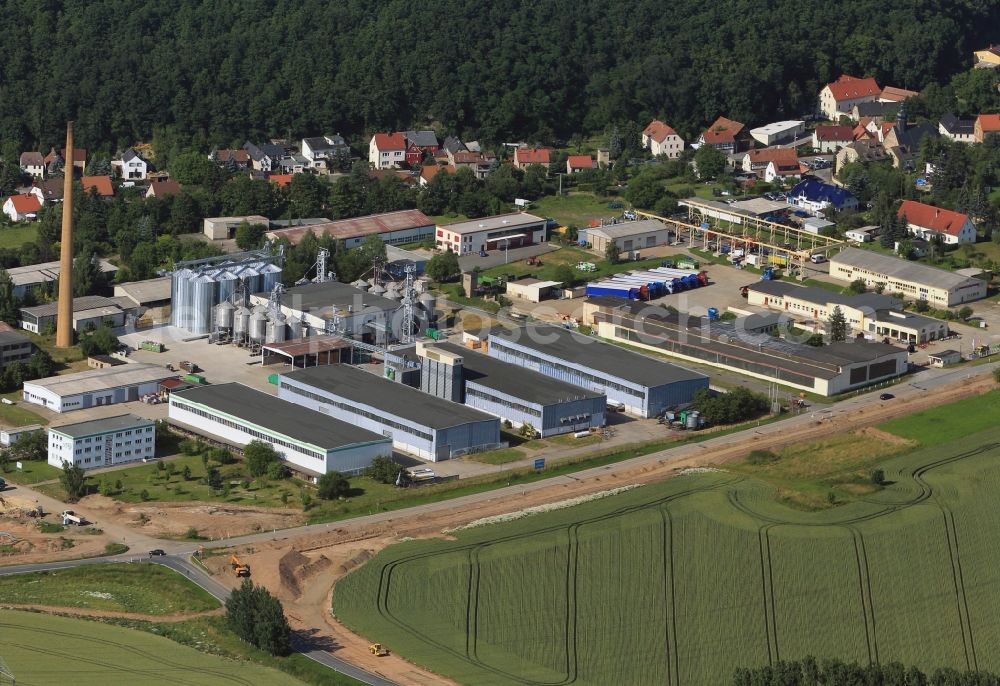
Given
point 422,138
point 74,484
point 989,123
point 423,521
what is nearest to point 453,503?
point 423,521

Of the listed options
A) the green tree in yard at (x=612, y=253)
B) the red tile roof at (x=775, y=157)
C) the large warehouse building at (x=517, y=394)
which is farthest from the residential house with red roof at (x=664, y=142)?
the large warehouse building at (x=517, y=394)

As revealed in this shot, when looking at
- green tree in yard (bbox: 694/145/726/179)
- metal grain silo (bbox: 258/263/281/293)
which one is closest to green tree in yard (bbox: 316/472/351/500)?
metal grain silo (bbox: 258/263/281/293)

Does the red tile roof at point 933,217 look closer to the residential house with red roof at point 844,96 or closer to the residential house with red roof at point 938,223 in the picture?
the residential house with red roof at point 938,223

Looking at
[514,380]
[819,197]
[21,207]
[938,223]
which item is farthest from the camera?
[819,197]

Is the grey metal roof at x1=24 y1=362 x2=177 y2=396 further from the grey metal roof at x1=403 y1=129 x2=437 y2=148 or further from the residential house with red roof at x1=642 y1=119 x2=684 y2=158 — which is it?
the residential house with red roof at x1=642 y1=119 x2=684 y2=158

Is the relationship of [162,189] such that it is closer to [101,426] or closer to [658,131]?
[658,131]

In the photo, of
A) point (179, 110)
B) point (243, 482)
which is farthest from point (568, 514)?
point (179, 110)
